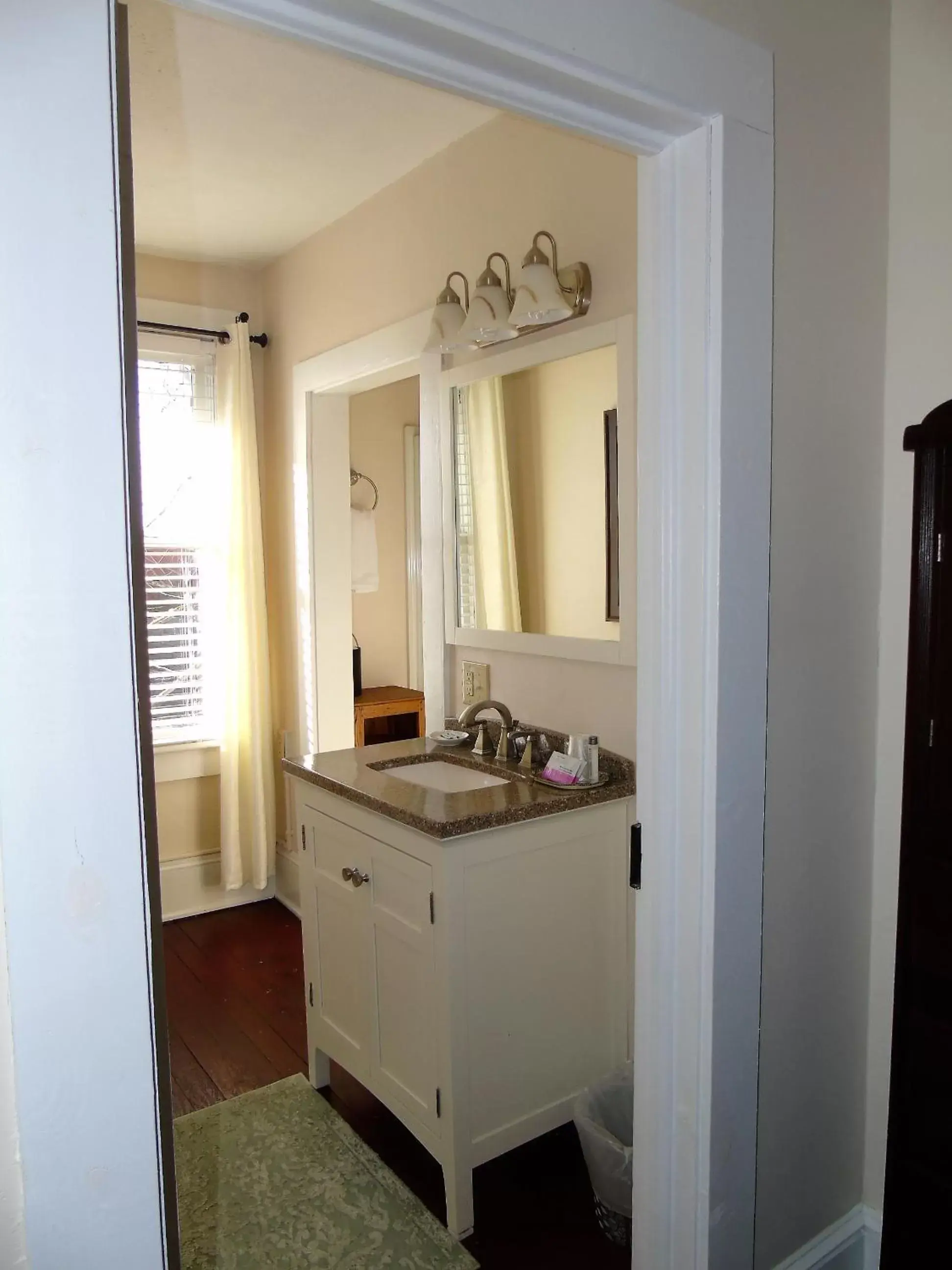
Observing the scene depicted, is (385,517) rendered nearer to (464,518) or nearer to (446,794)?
(464,518)

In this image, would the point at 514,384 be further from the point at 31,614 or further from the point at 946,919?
the point at 31,614

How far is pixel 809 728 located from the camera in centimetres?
142

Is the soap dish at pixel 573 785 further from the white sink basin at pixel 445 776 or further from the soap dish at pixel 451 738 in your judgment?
the soap dish at pixel 451 738

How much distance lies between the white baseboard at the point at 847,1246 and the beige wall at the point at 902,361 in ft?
0.12

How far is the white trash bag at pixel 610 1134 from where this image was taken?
1.84m

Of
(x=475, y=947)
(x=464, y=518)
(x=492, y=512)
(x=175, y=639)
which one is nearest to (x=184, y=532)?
(x=175, y=639)

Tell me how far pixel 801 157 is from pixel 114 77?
1.00m

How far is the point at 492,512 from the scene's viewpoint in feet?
8.31

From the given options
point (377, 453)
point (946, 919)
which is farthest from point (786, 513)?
point (377, 453)

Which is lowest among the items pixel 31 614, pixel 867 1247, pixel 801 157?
pixel 867 1247

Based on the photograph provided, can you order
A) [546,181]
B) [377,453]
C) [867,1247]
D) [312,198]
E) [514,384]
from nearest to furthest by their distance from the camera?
[867,1247], [546,181], [514,384], [312,198], [377,453]

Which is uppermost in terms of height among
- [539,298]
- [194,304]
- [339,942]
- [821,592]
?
[194,304]

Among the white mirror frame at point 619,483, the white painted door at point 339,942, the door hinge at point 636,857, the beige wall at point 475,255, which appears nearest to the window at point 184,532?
the beige wall at point 475,255

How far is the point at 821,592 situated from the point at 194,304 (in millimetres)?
3135
